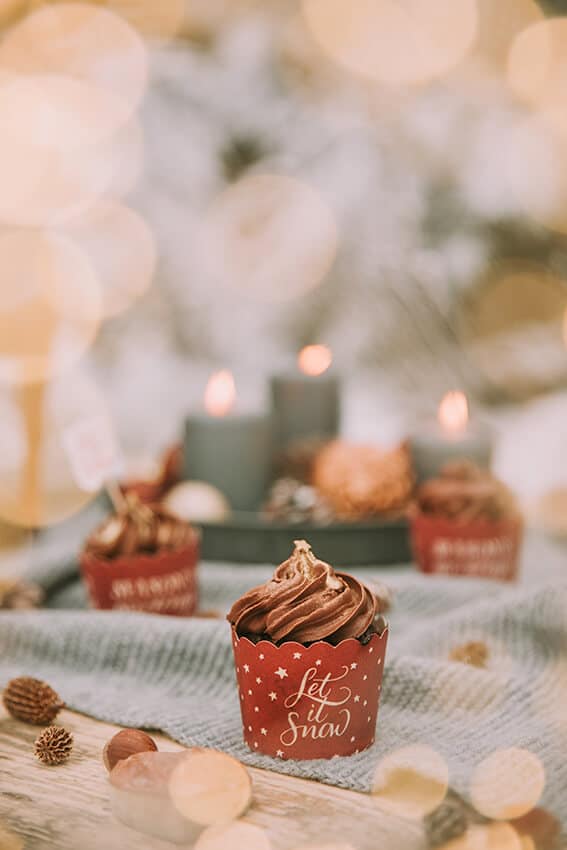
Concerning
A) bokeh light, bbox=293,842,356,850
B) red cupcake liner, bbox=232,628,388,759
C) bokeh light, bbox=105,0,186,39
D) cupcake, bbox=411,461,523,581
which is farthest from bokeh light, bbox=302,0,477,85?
bokeh light, bbox=293,842,356,850

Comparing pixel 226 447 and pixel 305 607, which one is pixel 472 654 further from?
pixel 226 447

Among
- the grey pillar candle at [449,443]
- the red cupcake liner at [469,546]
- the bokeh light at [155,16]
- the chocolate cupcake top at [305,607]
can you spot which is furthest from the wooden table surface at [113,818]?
the bokeh light at [155,16]

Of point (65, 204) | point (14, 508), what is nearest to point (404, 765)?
point (14, 508)

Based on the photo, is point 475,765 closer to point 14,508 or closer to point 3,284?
point 14,508

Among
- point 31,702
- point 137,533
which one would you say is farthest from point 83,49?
point 31,702

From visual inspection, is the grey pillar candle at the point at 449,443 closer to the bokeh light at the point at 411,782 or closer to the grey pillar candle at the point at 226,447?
the grey pillar candle at the point at 226,447

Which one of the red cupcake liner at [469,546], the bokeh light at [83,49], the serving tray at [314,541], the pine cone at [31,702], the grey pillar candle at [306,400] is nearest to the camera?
the pine cone at [31,702]
